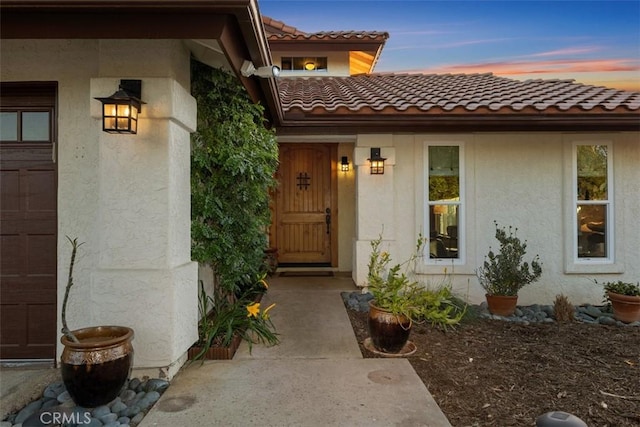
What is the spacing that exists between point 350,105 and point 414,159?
4.60 feet

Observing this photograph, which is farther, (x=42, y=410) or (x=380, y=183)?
(x=380, y=183)

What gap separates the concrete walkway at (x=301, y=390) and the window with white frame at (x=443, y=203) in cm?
257

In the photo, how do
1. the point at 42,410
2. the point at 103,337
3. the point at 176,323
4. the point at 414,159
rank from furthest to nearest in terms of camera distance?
the point at 414,159
the point at 176,323
the point at 103,337
the point at 42,410

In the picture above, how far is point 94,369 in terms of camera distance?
255 cm

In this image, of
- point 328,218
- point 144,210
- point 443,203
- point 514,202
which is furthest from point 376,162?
point 144,210

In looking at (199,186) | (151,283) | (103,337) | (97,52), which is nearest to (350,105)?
(199,186)

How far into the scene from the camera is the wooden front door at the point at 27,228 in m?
3.47

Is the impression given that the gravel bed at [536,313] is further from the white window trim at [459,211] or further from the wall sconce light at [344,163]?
the wall sconce light at [344,163]

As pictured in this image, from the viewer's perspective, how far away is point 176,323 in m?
3.12

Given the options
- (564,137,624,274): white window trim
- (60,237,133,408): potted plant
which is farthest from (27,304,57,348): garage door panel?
(564,137,624,274): white window trim

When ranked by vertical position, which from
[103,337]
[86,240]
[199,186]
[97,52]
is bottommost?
[103,337]

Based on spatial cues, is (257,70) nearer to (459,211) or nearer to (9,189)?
(9,189)

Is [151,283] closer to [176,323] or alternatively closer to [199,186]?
[176,323]

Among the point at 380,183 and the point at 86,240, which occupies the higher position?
the point at 380,183
